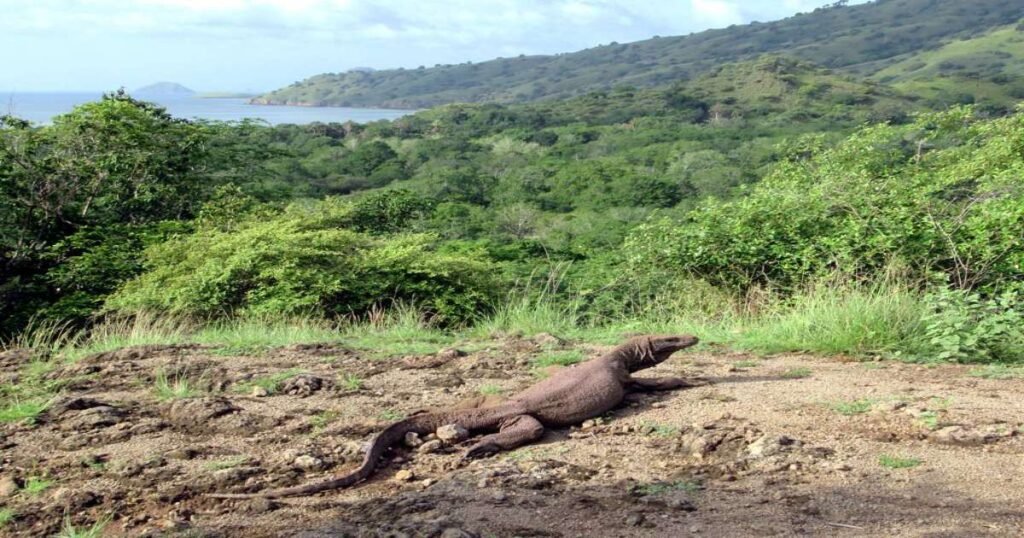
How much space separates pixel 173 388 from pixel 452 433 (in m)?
1.82

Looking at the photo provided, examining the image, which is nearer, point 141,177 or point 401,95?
point 141,177

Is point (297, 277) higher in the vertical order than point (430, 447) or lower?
lower

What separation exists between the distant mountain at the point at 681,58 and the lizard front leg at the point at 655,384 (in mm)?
111702

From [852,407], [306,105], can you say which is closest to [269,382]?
[852,407]

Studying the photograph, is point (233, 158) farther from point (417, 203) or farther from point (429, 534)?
point (429, 534)

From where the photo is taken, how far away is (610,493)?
3352 mm

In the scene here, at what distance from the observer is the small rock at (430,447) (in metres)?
3.90

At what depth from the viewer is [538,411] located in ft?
13.6

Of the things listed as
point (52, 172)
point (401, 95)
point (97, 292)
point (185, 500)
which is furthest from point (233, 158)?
point (401, 95)

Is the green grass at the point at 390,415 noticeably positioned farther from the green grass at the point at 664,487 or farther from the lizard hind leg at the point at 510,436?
the green grass at the point at 664,487

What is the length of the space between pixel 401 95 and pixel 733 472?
16361cm

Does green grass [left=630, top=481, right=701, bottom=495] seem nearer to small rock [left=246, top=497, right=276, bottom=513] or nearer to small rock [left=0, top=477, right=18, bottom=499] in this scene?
small rock [left=246, top=497, right=276, bottom=513]

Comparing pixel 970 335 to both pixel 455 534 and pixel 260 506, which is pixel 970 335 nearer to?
pixel 455 534

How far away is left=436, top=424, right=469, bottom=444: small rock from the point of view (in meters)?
4.01
